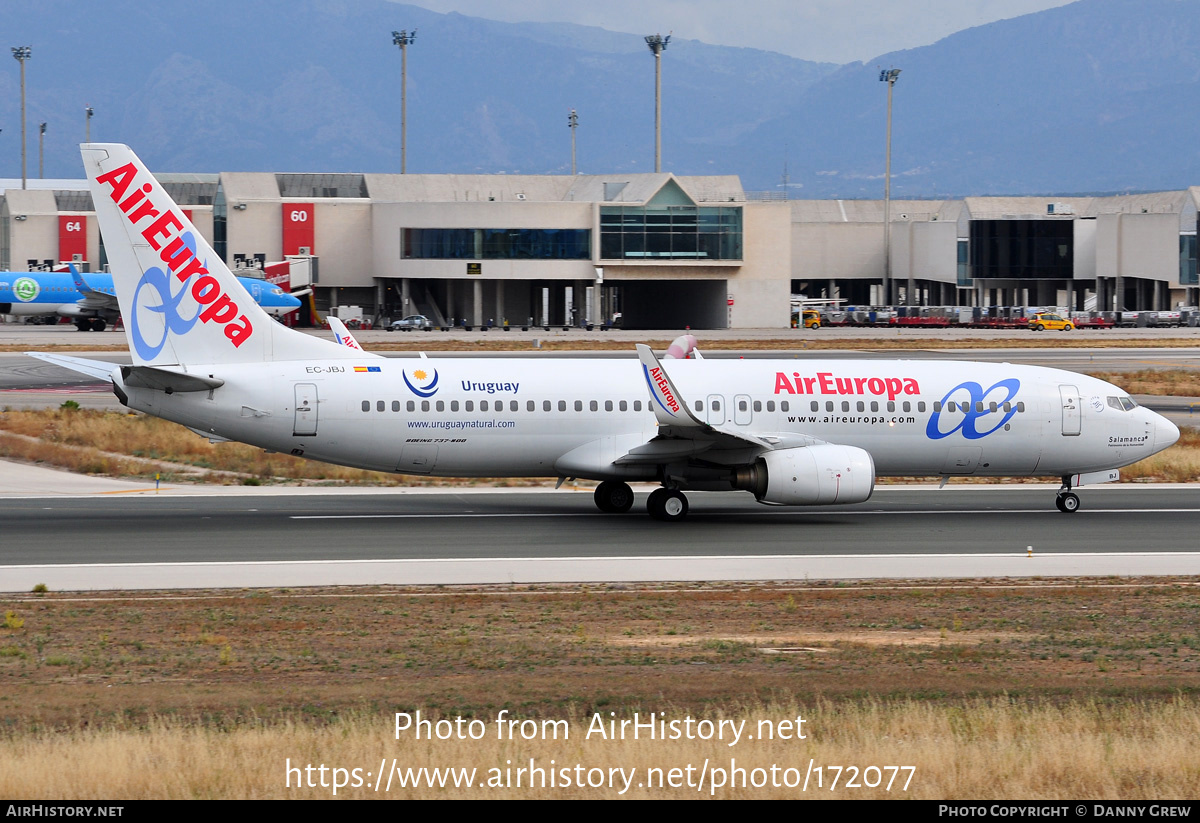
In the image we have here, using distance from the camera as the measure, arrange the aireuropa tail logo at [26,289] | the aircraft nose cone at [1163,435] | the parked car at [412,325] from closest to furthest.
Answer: the aircraft nose cone at [1163,435]
the aireuropa tail logo at [26,289]
the parked car at [412,325]

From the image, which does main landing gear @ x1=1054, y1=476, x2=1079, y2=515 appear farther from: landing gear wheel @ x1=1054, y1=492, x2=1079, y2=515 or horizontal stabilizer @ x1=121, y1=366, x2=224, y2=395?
horizontal stabilizer @ x1=121, y1=366, x2=224, y2=395

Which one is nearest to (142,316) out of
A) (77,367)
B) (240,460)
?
(77,367)

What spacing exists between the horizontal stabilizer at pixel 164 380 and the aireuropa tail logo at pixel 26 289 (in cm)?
8524

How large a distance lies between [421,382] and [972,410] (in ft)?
39.9

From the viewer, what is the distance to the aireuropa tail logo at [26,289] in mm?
106125

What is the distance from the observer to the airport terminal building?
114 meters

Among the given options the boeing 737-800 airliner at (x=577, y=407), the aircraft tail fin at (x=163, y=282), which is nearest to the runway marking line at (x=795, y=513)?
the boeing 737-800 airliner at (x=577, y=407)

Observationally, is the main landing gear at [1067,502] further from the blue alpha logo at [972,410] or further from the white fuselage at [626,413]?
the blue alpha logo at [972,410]

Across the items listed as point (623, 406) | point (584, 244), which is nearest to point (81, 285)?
point (584, 244)

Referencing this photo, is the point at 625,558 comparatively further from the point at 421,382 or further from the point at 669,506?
the point at 421,382

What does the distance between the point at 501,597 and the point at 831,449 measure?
32.0 ft

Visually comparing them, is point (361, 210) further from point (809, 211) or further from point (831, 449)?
point (831, 449)

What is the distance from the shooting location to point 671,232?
113 m

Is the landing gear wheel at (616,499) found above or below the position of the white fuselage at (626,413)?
below
